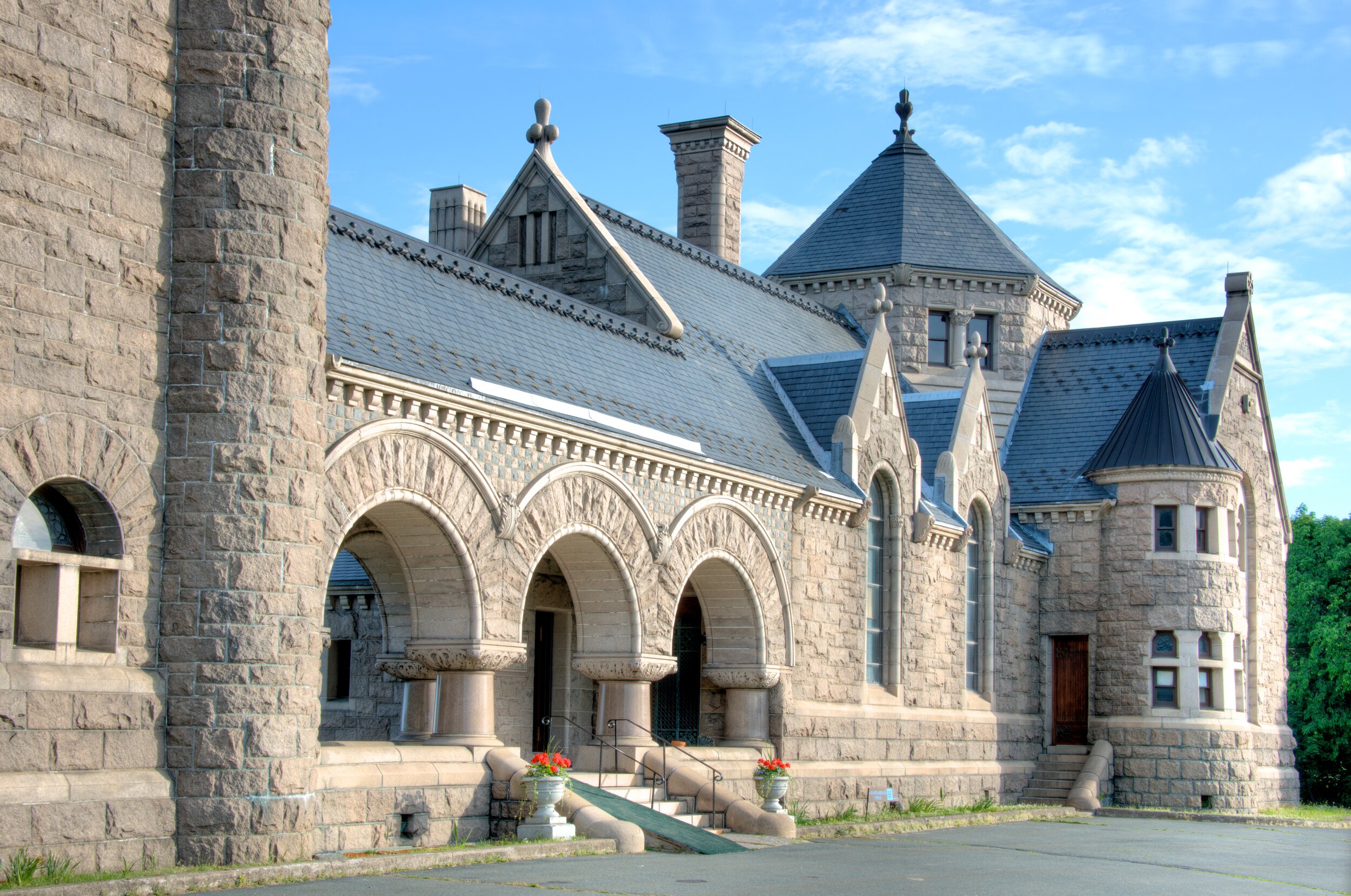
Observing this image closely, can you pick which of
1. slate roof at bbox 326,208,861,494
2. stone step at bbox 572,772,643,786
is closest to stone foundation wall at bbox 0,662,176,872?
slate roof at bbox 326,208,861,494

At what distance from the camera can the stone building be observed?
12672 millimetres

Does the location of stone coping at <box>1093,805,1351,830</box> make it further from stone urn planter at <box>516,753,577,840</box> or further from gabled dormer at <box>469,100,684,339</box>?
stone urn planter at <box>516,753,577,840</box>

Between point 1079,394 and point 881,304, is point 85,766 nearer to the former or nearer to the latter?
point 881,304

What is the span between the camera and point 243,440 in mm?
13477

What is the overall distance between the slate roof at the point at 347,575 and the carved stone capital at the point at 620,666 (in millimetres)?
3982

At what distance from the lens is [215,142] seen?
44.8ft

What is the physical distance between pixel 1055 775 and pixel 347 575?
15223mm

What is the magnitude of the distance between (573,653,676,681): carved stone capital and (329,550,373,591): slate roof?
3.98 meters

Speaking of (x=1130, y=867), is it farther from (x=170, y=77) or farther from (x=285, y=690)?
(x=170, y=77)

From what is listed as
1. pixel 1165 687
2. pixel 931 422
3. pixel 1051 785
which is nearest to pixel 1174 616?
pixel 1165 687

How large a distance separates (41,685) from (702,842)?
24.3ft

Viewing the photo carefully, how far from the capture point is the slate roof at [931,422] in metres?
28.5

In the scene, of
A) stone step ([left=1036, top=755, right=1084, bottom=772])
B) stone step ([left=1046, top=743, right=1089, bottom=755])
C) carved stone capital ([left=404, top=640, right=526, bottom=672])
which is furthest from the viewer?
stone step ([left=1046, top=743, right=1089, bottom=755])

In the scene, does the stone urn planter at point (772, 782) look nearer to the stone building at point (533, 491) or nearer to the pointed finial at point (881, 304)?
the stone building at point (533, 491)
